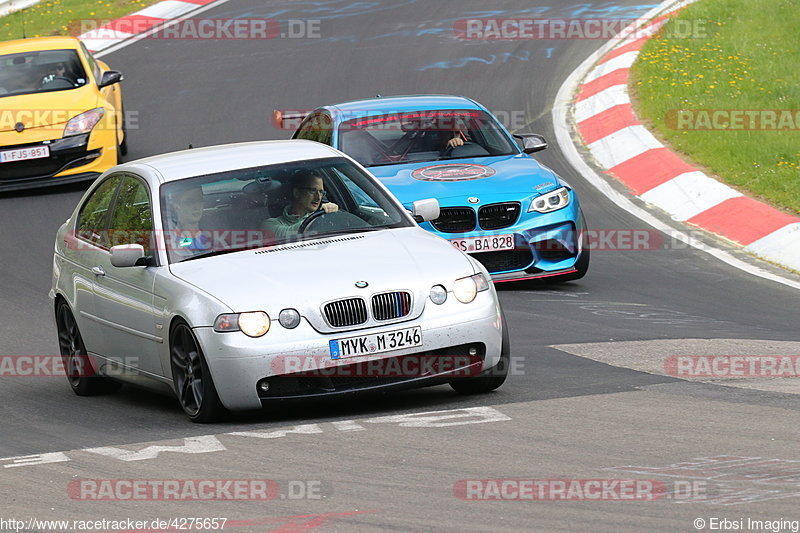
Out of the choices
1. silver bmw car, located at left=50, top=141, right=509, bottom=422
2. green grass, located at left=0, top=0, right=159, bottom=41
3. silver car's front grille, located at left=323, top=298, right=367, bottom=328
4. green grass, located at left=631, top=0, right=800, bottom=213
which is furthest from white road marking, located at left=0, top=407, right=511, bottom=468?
green grass, located at left=0, top=0, right=159, bottom=41

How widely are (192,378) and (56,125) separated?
896 cm

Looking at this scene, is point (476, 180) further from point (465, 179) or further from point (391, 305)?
point (391, 305)

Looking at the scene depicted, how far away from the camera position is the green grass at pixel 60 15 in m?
24.0

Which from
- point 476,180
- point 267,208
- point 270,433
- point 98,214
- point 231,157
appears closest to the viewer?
point 270,433

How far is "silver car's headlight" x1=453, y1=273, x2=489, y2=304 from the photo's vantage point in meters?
7.34

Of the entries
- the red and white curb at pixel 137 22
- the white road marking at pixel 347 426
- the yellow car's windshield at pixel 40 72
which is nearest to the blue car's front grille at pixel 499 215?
the white road marking at pixel 347 426

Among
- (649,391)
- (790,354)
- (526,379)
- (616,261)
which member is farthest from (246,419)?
(616,261)

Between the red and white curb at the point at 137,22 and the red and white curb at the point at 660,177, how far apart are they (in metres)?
8.54

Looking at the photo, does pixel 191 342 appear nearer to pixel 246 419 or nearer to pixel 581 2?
pixel 246 419

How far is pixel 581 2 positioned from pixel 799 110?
8.84 metres

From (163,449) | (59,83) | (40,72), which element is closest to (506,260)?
(163,449)

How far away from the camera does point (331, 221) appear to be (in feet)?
26.6

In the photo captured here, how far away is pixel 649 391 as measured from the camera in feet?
24.5

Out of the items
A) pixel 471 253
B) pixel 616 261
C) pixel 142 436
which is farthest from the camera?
pixel 616 261
